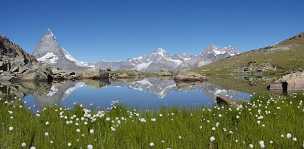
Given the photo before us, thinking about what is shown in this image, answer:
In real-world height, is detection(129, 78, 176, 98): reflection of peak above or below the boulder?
below

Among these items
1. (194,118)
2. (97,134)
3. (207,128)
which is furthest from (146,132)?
(194,118)

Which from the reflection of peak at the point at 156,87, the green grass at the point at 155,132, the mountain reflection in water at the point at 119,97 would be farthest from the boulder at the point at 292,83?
the green grass at the point at 155,132

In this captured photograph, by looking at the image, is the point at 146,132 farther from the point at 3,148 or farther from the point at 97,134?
the point at 3,148

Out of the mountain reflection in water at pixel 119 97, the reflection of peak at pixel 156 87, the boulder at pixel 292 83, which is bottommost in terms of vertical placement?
the reflection of peak at pixel 156 87

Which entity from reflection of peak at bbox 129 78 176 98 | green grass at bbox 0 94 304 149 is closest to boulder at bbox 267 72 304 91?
reflection of peak at bbox 129 78 176 98

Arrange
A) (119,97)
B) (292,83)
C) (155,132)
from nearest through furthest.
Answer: (155,132) < (119,97) < (292,83)

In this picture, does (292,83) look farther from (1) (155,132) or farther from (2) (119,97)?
(1) (155,132)

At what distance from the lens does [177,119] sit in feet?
46.2

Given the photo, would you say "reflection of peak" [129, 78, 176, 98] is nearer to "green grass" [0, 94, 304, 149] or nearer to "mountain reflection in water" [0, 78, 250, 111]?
"mountain reflection in water" [0, 78, 250, 111]

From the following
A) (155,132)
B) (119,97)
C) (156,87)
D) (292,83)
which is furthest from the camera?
(156,87)

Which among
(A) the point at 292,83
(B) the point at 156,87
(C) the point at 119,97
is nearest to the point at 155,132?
(C) the point at 119,97

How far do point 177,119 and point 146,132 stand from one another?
8.20 feet

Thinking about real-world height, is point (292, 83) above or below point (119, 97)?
above

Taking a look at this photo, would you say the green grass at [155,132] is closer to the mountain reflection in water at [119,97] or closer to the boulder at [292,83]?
the mountain reflection in water at [119,97]
